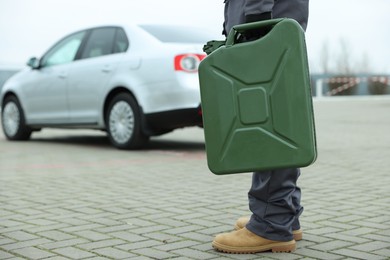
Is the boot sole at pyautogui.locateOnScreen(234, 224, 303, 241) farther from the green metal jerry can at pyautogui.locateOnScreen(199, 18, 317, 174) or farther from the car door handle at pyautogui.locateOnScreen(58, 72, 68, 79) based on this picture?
the car door handle at pyautogui.locateOnScreen(58, 72, 68, 79)

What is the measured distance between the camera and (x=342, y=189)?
18.2 ft

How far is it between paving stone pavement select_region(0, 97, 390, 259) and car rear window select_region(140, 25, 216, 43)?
1459mm

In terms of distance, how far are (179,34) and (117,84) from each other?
1057 mm

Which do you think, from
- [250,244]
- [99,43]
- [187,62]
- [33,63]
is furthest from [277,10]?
[33,63]

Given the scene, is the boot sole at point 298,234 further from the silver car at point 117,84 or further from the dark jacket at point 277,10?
the silver car at point 117,84

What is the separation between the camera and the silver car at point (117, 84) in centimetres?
821

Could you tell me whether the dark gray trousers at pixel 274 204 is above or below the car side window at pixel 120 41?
below

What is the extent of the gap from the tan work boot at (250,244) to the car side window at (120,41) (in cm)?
588

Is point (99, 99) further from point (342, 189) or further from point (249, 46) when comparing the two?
point (249, 46)

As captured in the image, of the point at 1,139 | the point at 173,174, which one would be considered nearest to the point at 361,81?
the point at 1,139

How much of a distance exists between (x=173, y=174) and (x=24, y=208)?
2.09m

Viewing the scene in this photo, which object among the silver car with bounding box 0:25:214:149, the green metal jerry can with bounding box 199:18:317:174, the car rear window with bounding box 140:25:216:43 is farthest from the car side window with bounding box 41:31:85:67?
the green metal jerry can with bounding box 199:18:317:174

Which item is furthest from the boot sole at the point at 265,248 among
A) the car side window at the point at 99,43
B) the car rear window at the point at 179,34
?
the car side window at the point at 99,43

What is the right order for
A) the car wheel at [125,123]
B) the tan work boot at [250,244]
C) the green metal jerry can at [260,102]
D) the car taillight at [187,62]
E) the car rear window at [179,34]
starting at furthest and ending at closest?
the car rear window at [179,34] → the car wheel at [125,123] → the car taillight at [187,62] → the tan work boot at [250,244] → the green metal jerry can at [260,102]
